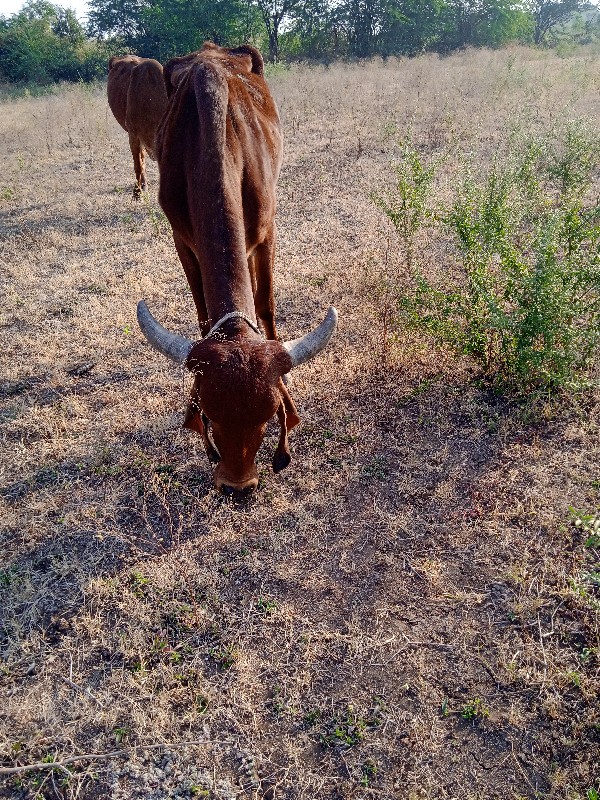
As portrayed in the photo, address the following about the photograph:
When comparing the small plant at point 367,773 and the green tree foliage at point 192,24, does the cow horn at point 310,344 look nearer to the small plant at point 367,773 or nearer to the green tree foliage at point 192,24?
the small plant at point 367,773

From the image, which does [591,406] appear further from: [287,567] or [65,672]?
[65,672]

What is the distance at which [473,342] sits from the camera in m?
4.47

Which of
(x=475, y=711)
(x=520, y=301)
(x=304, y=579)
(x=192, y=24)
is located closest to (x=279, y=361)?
(x=304, y=579)

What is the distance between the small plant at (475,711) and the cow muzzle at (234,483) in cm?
159

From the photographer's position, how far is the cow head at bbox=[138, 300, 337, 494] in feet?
8.96

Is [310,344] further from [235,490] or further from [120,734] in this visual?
[120,734]

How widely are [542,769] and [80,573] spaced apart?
2.72m

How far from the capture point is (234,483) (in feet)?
10.5

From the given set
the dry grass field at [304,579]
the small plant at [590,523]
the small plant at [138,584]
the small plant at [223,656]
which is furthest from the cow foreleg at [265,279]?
the small plant at [590,523]

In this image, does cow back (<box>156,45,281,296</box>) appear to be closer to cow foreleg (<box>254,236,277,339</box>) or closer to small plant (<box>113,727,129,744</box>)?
cow foreleg (<box>254,236,277,339</box>)

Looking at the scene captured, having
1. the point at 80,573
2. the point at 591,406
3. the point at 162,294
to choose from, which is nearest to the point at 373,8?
the point at 162,294

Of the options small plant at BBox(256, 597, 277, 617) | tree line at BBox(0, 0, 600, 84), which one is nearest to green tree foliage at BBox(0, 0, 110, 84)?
tree line at BBox(0, 0, 600, 84)

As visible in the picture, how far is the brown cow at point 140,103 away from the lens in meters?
8.14

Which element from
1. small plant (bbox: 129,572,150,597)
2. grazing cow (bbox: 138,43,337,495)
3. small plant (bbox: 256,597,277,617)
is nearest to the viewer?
grazing cow (bbox: 138,43,337,495)
